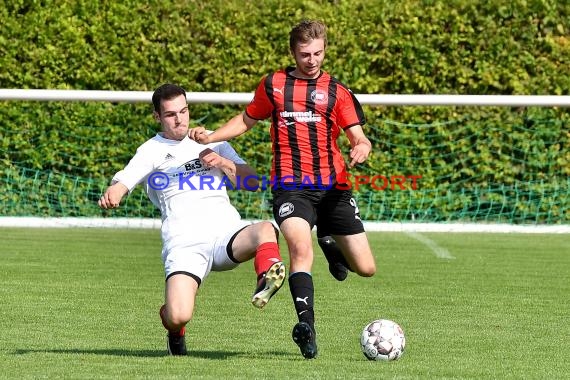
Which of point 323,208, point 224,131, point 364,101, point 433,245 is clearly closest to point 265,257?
point 323,208

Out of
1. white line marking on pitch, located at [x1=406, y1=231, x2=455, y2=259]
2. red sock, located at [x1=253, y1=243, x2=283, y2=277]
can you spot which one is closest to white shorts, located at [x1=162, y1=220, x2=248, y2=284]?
red sock, located at [x1=253, y1=243, x2=283, y2=277]

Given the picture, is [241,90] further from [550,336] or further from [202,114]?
[550,336]

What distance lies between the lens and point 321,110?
7.36m

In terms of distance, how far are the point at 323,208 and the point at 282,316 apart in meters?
1.18

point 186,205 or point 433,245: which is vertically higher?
point 186,205

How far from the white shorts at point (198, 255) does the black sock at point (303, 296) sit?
0.40m

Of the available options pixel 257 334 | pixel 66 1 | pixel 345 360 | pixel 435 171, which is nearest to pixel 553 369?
pixel 345 360

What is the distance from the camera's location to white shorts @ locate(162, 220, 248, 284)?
6.77 m

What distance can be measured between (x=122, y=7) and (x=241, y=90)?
5.66 ft

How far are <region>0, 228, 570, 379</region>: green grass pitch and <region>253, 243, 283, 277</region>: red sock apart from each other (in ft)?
1.57

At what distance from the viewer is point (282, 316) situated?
8.24 metres

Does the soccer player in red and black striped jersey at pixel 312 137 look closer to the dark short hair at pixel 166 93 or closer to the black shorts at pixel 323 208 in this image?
the black shorts at pixel 323 208

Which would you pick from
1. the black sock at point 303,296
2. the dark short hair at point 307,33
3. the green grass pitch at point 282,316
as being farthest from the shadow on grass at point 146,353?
the dark short hair at point 307,33

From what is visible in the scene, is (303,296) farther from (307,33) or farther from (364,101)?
(364,101)
